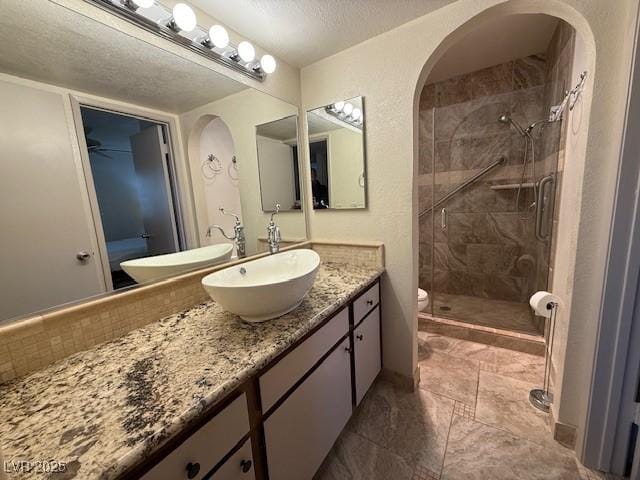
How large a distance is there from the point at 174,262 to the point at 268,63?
1.14m

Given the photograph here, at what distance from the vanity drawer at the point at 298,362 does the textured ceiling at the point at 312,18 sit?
4.52 ft

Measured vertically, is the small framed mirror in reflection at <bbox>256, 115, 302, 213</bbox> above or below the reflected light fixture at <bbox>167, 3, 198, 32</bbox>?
below

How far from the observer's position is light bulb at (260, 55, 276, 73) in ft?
4.56

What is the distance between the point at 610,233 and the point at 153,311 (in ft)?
5.84

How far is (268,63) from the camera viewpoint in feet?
4.62

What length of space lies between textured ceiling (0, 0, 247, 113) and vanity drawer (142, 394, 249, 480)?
1.15 meters

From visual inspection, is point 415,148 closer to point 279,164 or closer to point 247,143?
point 279,164

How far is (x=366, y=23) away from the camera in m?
1.28

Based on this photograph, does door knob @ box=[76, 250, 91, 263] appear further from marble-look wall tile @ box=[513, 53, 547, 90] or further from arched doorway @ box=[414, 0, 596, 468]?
marble-look wall tile @ box=[513, 53, 547, 90]

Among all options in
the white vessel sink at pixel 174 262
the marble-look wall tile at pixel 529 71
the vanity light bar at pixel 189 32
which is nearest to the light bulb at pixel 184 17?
the vanity light bar at pixel 189 32

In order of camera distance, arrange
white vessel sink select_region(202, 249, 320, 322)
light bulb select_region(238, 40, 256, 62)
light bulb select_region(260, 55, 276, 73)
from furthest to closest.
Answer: light bulb select_region(260, 55, 276, 73)
light bulb select_region(238, 40, 256, 62)
white vessel sink select_region(202, 249, 320, 322)

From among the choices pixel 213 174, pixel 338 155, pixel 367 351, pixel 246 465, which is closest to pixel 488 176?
pixel 338 155

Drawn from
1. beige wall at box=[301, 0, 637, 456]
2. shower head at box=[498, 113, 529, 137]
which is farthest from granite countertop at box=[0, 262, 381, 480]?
shower head at box=[498, 113, 529, 137]

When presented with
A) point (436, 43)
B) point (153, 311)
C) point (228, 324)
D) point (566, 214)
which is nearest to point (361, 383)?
point (228, 324)
